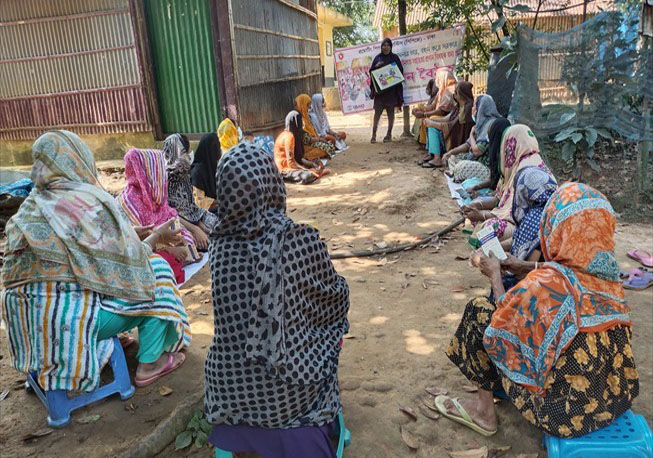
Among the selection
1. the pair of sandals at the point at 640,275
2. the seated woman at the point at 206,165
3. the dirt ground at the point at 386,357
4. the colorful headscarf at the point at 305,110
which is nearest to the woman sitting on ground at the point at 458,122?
the dirt ground at the point at 386,357

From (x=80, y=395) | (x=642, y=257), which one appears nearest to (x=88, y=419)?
(x=80, y=395)

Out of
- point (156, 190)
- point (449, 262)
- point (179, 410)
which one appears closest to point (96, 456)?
point (179, 410)

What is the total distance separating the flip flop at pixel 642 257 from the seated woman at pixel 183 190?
3.92 m

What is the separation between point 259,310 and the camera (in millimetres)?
1899

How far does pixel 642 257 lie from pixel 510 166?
158cm

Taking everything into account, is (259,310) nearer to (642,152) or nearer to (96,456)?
(96,456)

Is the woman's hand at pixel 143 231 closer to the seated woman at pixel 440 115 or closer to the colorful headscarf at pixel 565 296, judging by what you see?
the colorful headscarf at pixel 565 296

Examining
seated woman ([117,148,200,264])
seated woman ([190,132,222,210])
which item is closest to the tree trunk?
seated woman ([190,132,222,210])

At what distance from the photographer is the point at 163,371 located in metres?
3.06

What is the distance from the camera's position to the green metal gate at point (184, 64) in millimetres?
8477

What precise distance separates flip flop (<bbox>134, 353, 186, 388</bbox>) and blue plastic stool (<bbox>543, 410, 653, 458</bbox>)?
218cm

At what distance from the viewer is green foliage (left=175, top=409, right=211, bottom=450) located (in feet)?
8.00

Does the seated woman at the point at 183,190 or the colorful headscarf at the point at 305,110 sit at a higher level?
the colorful headscarf at the point at 305,110

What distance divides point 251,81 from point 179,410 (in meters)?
7.66
